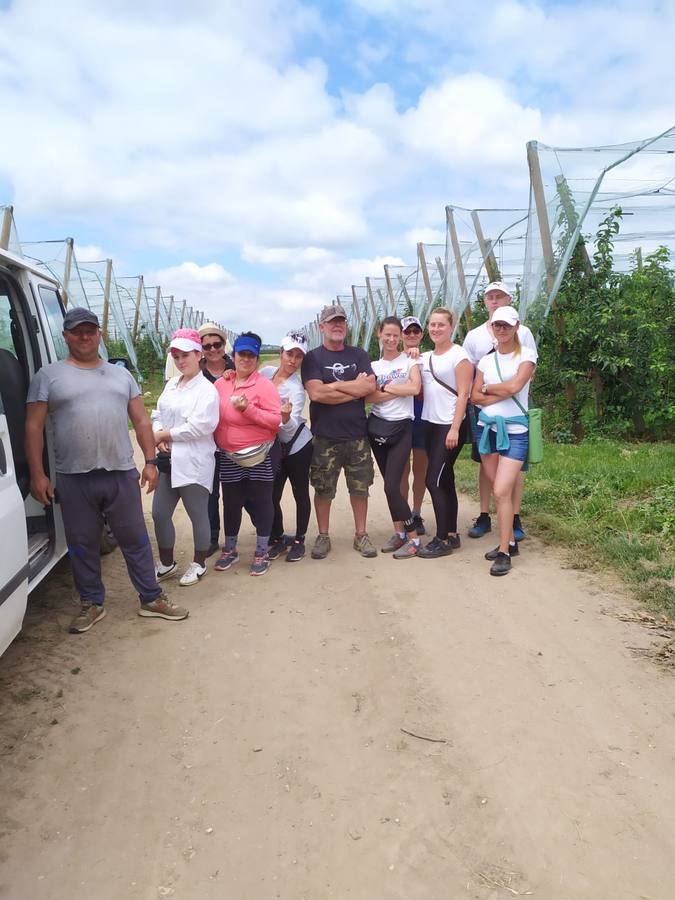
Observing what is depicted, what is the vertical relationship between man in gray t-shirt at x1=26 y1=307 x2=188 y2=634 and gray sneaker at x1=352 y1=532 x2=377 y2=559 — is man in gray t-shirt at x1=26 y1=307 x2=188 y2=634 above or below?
above

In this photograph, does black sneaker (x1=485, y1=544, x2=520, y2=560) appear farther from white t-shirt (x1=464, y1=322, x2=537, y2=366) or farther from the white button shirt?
the white button shirt

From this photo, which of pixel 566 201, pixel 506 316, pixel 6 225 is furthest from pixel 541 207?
pixel 6 225

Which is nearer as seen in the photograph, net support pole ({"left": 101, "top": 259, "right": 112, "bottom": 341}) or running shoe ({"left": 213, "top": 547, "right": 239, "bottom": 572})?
running shoe ({"left": 213, "top": 547, "right": 239, "bottom": 572})

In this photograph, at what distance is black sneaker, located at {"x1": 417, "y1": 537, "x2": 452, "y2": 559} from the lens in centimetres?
480

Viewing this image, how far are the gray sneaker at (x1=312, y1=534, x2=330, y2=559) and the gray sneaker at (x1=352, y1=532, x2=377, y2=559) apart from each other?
0.22 metres

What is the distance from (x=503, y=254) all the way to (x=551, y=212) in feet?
17.6

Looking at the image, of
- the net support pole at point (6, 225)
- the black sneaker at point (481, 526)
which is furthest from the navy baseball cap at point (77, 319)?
the net support pole at point (6, 225)

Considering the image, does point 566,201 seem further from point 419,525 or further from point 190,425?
point 190,425

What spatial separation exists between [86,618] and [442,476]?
2.59 metres

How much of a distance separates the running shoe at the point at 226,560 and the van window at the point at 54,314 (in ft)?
5.74

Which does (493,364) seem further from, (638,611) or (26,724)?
(26,724)

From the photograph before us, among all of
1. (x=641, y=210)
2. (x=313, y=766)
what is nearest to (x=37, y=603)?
(x=313, y=766)

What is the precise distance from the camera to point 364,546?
4938 mm

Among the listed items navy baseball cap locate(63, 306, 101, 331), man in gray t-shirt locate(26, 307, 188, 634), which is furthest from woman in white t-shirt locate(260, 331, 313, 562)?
navy baseball cap locate(63, 306, 101, 331)
